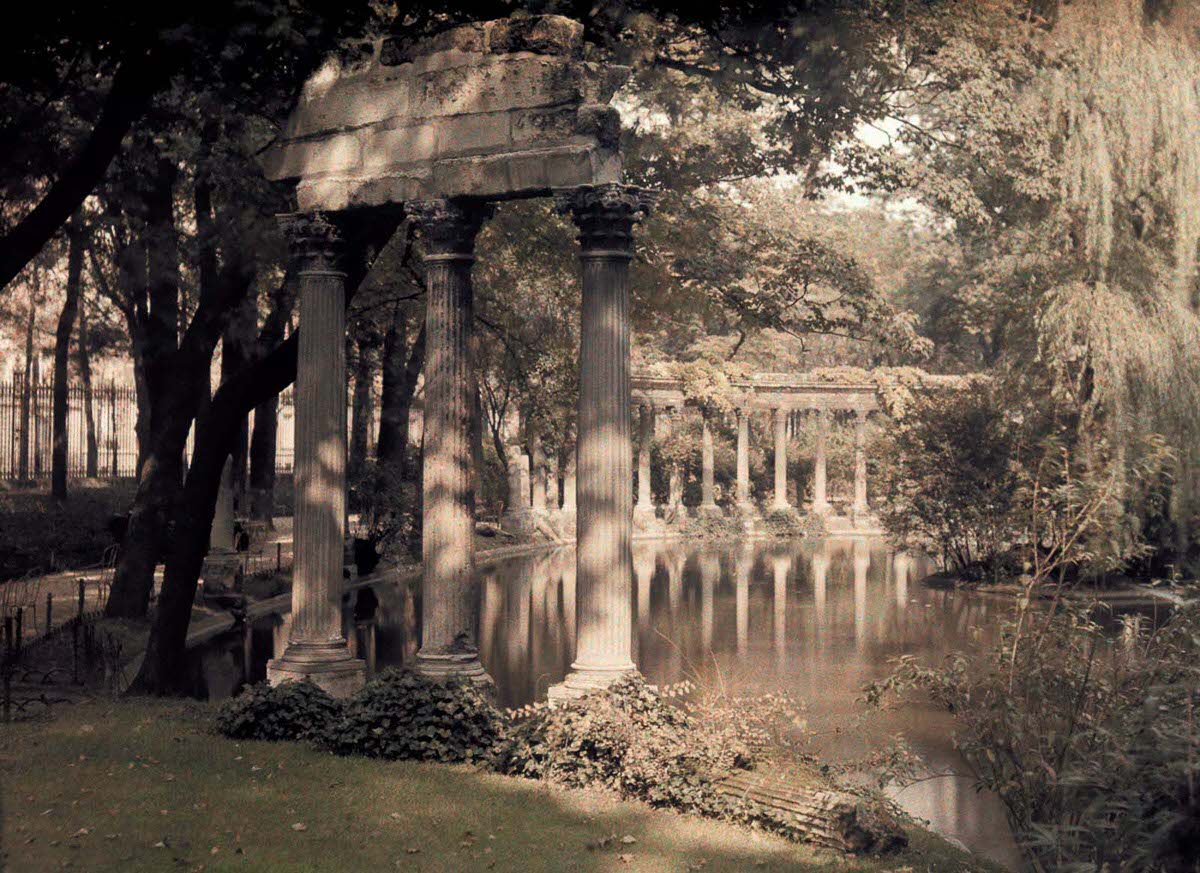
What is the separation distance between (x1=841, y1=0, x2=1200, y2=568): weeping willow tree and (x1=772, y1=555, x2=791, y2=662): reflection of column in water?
714 cm

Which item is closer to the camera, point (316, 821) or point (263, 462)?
point (316, 821)

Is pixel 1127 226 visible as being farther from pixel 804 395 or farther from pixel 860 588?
pixel 804 395

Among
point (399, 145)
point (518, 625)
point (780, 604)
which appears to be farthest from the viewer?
point (780, 604)

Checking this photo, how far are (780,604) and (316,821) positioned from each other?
23.1 m

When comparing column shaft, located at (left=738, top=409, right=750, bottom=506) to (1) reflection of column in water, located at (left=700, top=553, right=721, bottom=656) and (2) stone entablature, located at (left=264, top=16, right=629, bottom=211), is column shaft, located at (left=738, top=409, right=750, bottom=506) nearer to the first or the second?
(1) reflection of column in water, located at (left=700, top=553, right=721, bottom=656)

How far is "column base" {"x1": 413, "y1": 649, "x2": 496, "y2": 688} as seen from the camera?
15648 millimetres

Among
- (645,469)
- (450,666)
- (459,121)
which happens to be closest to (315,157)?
(459,121)

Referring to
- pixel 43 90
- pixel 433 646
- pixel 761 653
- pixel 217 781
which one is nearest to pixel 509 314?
pixel 761 653

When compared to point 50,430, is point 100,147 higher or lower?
higher

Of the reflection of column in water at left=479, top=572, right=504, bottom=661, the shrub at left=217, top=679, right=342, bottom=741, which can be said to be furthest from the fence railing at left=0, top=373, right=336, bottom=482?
the shrub at left=217, top=679, right=342, bottom=741

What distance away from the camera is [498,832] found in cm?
1166

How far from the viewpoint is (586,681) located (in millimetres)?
14781

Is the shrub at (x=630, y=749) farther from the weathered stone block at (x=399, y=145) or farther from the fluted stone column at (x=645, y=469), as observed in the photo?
the fluted stone column at (x=645, y=469)

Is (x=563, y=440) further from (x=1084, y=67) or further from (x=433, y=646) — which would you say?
(x=433, y=646)
